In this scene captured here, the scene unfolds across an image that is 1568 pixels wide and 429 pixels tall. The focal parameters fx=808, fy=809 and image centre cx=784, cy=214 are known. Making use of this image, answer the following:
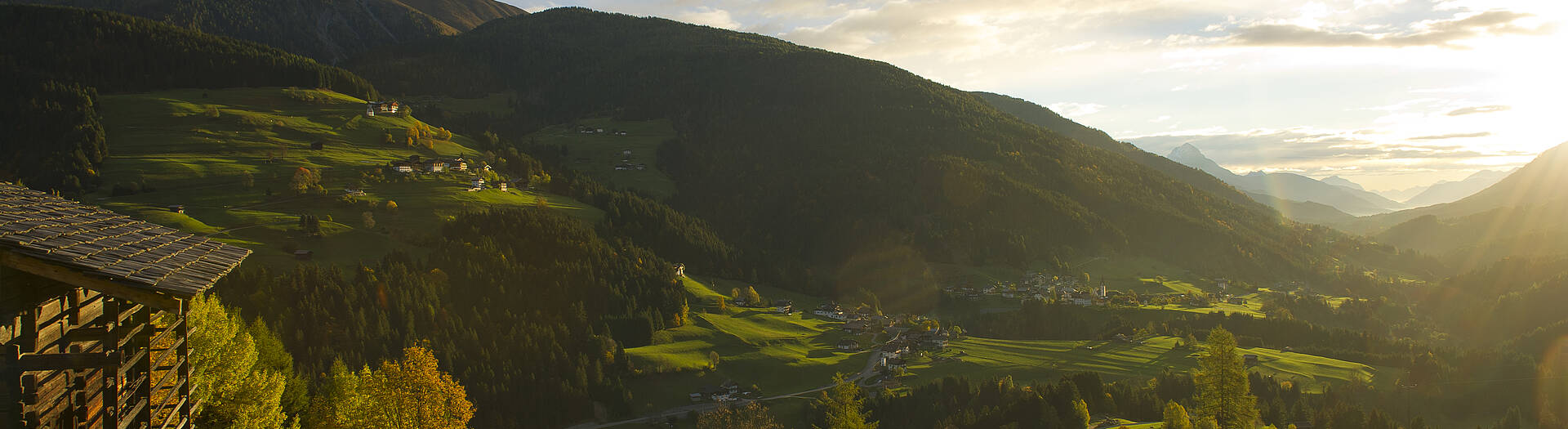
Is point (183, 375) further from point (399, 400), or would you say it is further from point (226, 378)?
point (399, 400)

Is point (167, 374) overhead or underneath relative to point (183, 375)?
overhead

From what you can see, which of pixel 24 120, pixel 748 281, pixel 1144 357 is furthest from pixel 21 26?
pixel 1144 357

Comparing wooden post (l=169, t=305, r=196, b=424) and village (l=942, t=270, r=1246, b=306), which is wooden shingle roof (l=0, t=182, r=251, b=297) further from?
village (l=942, t=270, r=1246, b=306)

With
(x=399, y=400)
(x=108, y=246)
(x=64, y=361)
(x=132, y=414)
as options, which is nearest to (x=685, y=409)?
(x=399, y=400)

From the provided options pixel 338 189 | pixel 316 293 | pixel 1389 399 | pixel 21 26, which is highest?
pixel 21 26

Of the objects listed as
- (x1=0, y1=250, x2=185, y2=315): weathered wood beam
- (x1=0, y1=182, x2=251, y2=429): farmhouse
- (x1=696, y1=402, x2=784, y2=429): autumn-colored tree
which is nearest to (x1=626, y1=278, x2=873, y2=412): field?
(x1=696, y1=402, x2=784, y2=429): autumn-colored tree

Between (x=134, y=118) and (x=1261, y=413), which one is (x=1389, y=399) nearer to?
(x=1261, y=413)
